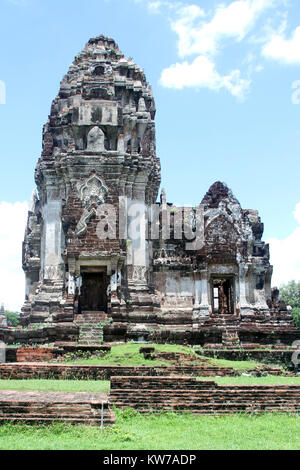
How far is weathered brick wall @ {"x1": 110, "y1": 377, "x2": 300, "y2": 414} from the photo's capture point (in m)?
12.1

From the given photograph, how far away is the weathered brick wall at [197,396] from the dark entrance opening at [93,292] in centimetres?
1270

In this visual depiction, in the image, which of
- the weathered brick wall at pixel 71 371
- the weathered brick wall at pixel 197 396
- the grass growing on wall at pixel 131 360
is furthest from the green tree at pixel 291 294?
the weathered brick wall at pixel 197 396

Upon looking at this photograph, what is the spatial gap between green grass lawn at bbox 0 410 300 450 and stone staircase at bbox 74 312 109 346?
35.0ft

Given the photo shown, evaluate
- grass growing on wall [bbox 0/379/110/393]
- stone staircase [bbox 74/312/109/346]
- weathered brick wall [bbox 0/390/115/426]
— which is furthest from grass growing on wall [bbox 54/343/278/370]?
weathered brick wall [bbox 0/390/115/426]

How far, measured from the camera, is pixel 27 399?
11008 mm

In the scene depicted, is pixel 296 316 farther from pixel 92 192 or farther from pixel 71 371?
pixel 71 371

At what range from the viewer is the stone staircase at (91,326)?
22.1 meters

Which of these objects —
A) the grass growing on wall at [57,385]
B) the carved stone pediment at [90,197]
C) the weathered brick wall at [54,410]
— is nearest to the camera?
the weathered brick wall at [54,410]

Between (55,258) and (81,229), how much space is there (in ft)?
7.74

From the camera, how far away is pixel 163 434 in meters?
10.1

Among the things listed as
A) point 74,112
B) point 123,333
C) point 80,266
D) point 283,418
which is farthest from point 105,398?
A: point 74,112

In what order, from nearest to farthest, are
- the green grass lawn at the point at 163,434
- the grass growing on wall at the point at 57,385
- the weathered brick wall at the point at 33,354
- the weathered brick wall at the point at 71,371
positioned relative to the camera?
the green grass lawn at the point at 163,434
the grass growing on wall at the point at 57,385
the weathered brick wall at the point at 71,371
the weathered brick wall at the point at 33,354

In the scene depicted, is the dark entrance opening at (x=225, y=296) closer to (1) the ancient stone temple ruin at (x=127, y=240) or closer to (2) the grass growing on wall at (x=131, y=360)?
(1) the ancient stone temple ruin at (x=127, y=240)
